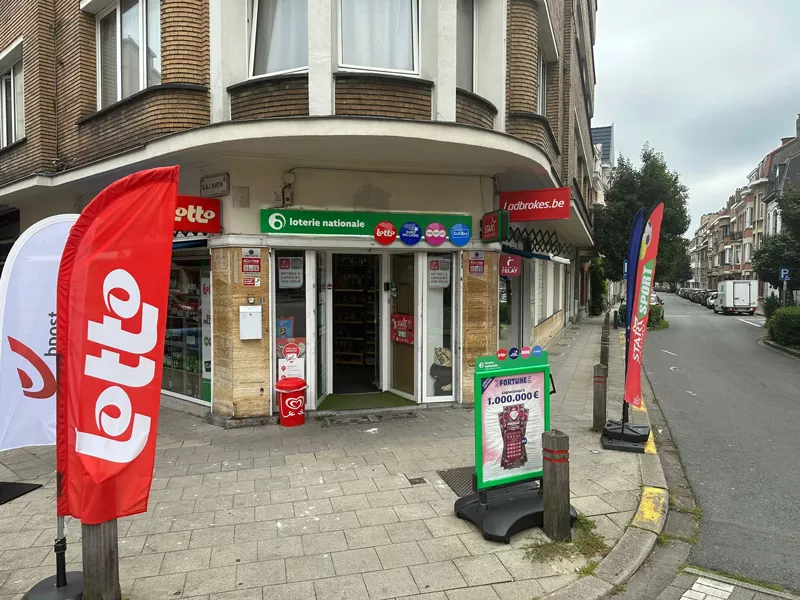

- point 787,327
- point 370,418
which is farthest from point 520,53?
point 787,327

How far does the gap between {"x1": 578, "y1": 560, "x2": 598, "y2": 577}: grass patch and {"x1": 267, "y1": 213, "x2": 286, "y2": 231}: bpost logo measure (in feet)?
17.3

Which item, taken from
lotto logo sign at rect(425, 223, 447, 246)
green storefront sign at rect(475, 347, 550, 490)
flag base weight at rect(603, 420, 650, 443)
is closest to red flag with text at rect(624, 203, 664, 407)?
flag base weight at rect(603, 420, 650, 443)

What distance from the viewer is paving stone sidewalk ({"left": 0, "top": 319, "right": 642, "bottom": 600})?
3.46 m

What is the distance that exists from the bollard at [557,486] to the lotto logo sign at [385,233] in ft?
13.4

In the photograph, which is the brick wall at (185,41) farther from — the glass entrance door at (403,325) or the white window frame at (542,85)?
the white window frame at (542,85)

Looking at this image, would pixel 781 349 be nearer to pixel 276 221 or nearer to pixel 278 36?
pixel 276 221

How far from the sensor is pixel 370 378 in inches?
367

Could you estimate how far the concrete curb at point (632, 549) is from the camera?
3.40 metres

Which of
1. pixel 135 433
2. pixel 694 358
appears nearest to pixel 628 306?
pixel 135 433

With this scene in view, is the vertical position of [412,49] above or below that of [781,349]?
above

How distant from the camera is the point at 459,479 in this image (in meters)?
5.21

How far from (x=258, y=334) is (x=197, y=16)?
14.2 ft

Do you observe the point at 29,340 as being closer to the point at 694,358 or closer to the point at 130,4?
the point at 130,4

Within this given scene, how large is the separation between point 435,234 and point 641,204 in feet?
71.7
